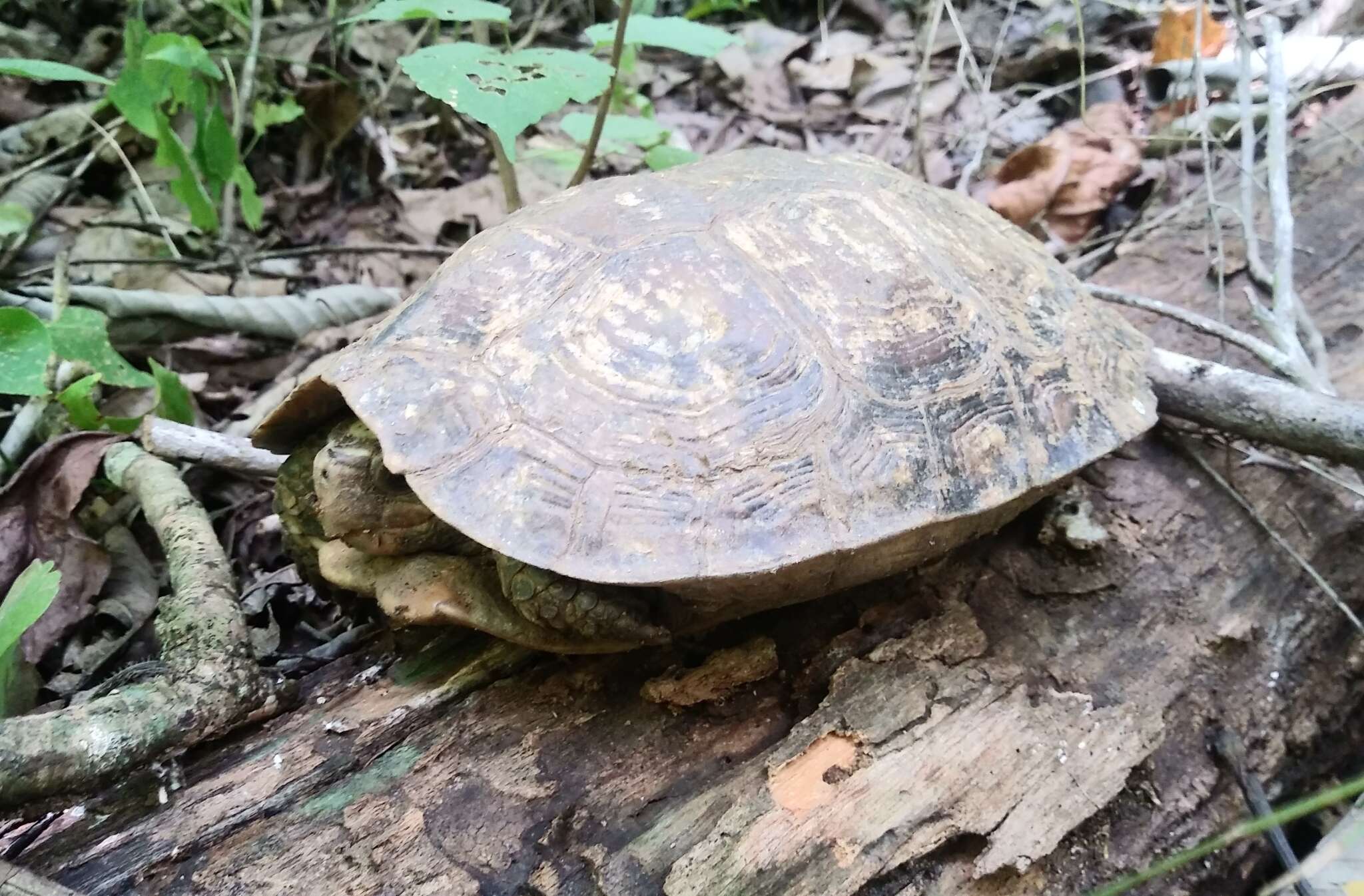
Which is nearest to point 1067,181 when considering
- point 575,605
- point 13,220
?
point 575,605

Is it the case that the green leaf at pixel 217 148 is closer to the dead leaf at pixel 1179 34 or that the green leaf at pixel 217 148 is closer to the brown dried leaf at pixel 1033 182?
the brown dried leaf at pixel 1033 182

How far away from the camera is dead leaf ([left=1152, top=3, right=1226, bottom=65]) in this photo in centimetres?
432

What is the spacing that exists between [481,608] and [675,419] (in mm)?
572

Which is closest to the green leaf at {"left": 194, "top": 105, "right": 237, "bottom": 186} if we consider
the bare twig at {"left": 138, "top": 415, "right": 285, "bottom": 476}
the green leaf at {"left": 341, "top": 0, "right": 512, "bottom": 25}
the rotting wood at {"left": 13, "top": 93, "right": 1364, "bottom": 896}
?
the green leaf at {"left": 341, "top": 0, "right": 512, "bottom": 25}

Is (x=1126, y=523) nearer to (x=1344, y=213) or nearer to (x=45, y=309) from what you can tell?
(x=1344, y=213)

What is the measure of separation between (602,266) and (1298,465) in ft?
6.76

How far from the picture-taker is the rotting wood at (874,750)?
1.57 metres

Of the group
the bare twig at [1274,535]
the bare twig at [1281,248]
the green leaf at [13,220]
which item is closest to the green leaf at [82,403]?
the green leaf at [13,220]

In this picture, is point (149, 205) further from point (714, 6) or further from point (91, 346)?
point (714, 6)

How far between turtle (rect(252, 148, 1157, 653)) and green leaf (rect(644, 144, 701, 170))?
1.16m

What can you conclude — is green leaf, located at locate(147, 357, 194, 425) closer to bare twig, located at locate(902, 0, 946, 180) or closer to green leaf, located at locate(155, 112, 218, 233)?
green leaf, located at locate(155, 112, 218, 233)

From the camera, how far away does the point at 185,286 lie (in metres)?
3.35

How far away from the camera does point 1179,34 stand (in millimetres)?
4332

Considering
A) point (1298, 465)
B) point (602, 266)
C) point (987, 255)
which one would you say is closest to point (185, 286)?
point (602, 266)
